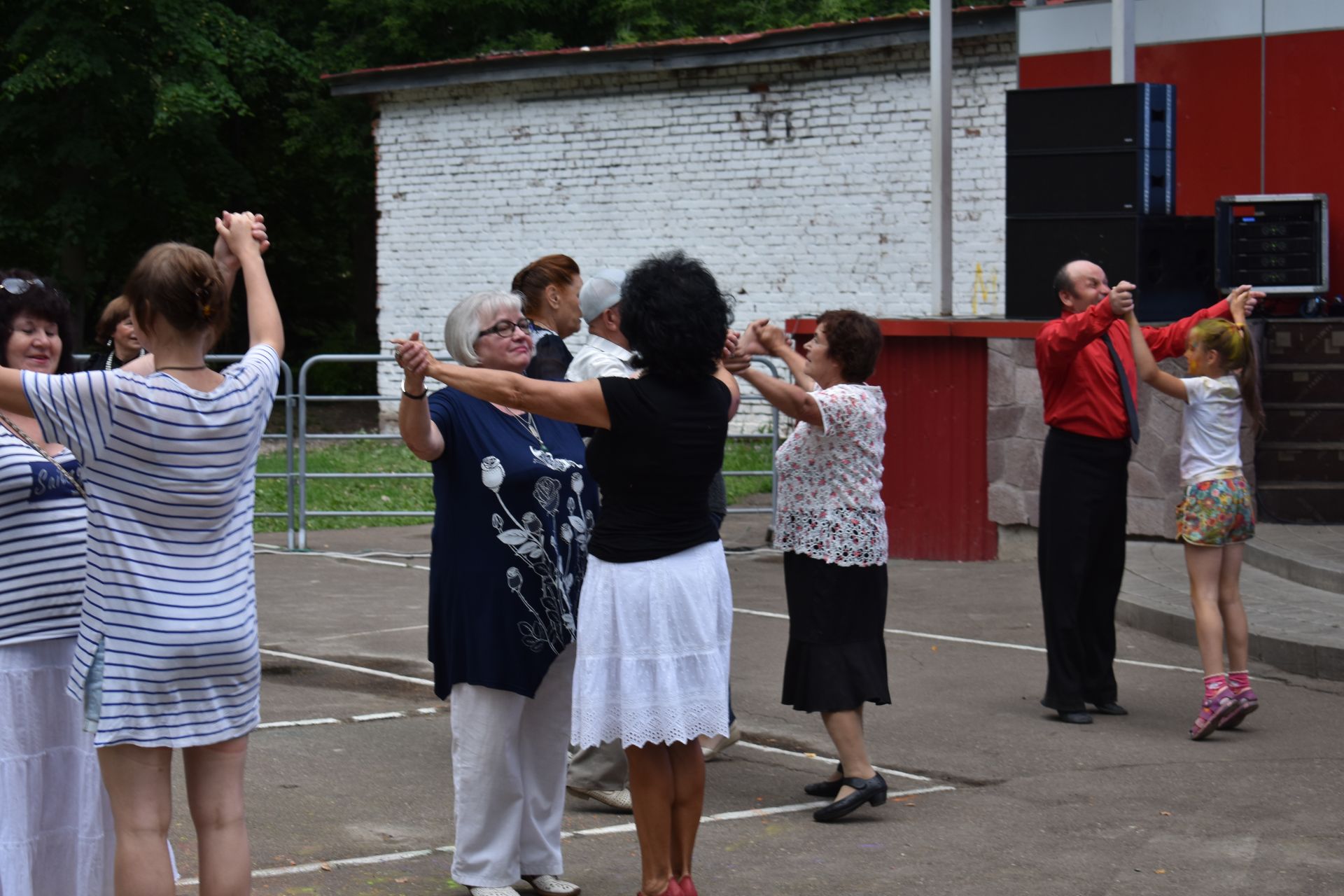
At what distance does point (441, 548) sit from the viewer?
15.4ft

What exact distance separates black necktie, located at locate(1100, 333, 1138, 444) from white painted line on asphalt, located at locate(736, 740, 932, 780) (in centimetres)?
188

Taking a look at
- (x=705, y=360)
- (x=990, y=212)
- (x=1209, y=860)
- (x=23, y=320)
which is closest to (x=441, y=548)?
(x=705, y=360)

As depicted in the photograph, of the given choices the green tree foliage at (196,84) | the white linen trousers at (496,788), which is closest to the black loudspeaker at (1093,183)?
the white linen trousers at (496,788)

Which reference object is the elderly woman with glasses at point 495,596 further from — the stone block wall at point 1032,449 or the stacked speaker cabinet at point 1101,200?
the stacked speaker cabinet at point 1101,200

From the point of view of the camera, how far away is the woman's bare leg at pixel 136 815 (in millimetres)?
3545

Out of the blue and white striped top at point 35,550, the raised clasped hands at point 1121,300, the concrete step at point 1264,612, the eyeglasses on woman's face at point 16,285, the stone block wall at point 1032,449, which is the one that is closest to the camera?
the blue and white striped top at point 35,550

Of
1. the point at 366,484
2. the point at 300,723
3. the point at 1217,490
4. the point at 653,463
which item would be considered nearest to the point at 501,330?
the point at 653,463

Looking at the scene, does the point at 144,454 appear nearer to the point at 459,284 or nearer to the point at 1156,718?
the point at 1156,718

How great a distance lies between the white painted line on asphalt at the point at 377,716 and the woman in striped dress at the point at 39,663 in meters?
2.98

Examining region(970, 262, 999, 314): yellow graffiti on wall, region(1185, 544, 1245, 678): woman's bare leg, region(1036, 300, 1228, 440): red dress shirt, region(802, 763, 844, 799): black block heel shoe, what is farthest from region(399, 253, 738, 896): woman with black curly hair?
region(970, 262, 999, 314): yellow graffiti on wall

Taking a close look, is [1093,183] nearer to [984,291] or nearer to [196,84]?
[984,291]

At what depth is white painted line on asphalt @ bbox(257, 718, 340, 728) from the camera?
268 inches

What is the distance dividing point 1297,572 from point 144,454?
8222mm

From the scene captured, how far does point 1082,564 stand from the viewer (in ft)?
23.5
